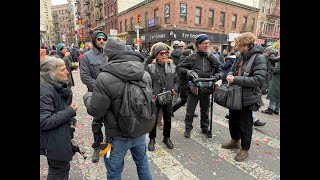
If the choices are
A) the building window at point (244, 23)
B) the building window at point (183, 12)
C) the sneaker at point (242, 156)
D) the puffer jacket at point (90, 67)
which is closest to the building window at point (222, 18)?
the building window at point (244, 23)

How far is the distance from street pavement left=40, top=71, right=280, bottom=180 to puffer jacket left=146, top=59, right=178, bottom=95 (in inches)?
46.7

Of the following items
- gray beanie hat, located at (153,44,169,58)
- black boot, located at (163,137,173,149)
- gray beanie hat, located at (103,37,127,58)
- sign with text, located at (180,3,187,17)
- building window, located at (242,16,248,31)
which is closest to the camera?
gray beanie hat, located at (103,37,127,58)

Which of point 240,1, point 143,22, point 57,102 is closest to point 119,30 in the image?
point 143,22

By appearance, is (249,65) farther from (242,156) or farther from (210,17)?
(210,17)

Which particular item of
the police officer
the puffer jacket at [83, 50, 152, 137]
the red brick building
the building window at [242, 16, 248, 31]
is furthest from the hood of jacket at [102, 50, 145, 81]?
the building window at [242, 16, 248, 31]

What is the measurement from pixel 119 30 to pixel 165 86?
2919 cm

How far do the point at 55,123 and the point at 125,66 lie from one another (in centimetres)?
A: 89

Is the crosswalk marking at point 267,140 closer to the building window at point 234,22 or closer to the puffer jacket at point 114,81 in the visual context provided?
the puffer jacket at point 114,81

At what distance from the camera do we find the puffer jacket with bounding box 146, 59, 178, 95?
143 inches

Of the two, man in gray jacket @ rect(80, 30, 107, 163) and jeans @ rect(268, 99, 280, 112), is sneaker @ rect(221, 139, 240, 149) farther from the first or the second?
jeans @ rect(268, 99, 280, 112)

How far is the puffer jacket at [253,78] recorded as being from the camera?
112 inches

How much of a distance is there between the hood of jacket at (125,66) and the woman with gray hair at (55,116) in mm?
554

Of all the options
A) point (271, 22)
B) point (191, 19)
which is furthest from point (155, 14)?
point (271, 22)

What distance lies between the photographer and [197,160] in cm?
333
